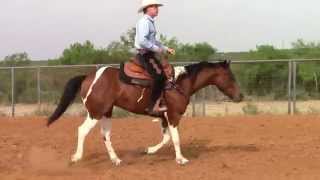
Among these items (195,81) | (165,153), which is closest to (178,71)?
(195,81)

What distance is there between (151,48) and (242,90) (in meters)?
12.7

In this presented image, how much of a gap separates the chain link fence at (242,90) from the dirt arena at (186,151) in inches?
135

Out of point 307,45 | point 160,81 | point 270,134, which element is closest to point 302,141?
point 270,134

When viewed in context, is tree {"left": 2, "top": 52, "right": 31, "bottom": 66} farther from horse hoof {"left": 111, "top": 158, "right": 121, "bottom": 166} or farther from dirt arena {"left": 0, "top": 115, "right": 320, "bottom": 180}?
horse hoof {"left": 111, "top": 158, "right": 121, "bottom": 166}

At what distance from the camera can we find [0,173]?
10844 mm

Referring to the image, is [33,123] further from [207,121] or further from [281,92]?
[281,92]

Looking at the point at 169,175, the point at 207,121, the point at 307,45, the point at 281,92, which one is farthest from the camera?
the point at 307,45

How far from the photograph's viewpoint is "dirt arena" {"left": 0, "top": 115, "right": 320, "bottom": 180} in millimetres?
10648

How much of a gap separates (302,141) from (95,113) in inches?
186

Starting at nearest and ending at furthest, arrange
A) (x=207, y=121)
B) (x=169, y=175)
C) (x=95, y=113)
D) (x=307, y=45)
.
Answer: (x=169, y=175) < (x=95, y=113) < (x=207, y=121) < (x=307, y=45)

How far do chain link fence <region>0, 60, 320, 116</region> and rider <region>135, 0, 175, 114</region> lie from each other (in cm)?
1077

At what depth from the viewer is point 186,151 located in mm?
13344

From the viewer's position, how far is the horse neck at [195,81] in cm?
1212

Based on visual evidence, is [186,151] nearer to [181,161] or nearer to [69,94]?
[181,161]
